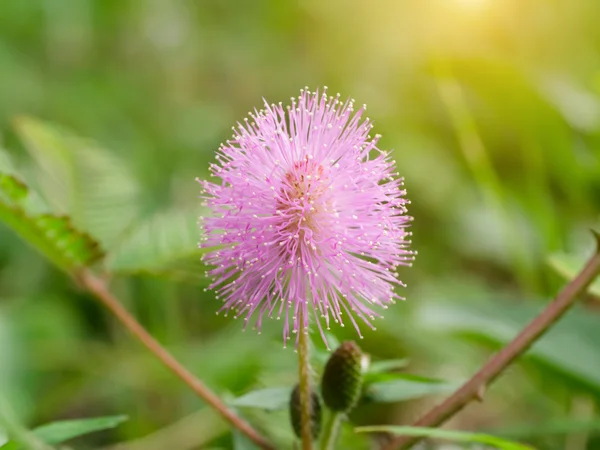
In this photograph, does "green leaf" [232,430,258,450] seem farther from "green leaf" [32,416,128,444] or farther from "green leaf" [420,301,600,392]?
"green leaf" [420,301,600,392]

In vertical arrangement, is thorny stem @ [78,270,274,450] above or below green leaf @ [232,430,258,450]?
above

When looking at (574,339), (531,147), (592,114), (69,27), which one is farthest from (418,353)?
(69,27)

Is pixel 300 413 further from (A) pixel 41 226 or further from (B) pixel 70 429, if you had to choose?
(A) pixel 41 226

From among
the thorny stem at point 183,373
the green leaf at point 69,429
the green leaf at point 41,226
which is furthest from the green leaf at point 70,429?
the green leaf at point 41,226

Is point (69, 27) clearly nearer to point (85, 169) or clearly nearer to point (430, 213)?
point (430, 213)

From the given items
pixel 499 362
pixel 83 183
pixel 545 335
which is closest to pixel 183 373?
pixel 499 362

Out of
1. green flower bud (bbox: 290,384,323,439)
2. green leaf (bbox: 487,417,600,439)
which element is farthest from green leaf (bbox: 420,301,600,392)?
green flower bud (bbox: 290,384,323,439)

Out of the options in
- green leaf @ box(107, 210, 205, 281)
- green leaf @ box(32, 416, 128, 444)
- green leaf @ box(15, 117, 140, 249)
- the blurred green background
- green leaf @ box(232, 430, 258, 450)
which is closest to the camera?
green leaf @ box(32, 416, 128, 444)
